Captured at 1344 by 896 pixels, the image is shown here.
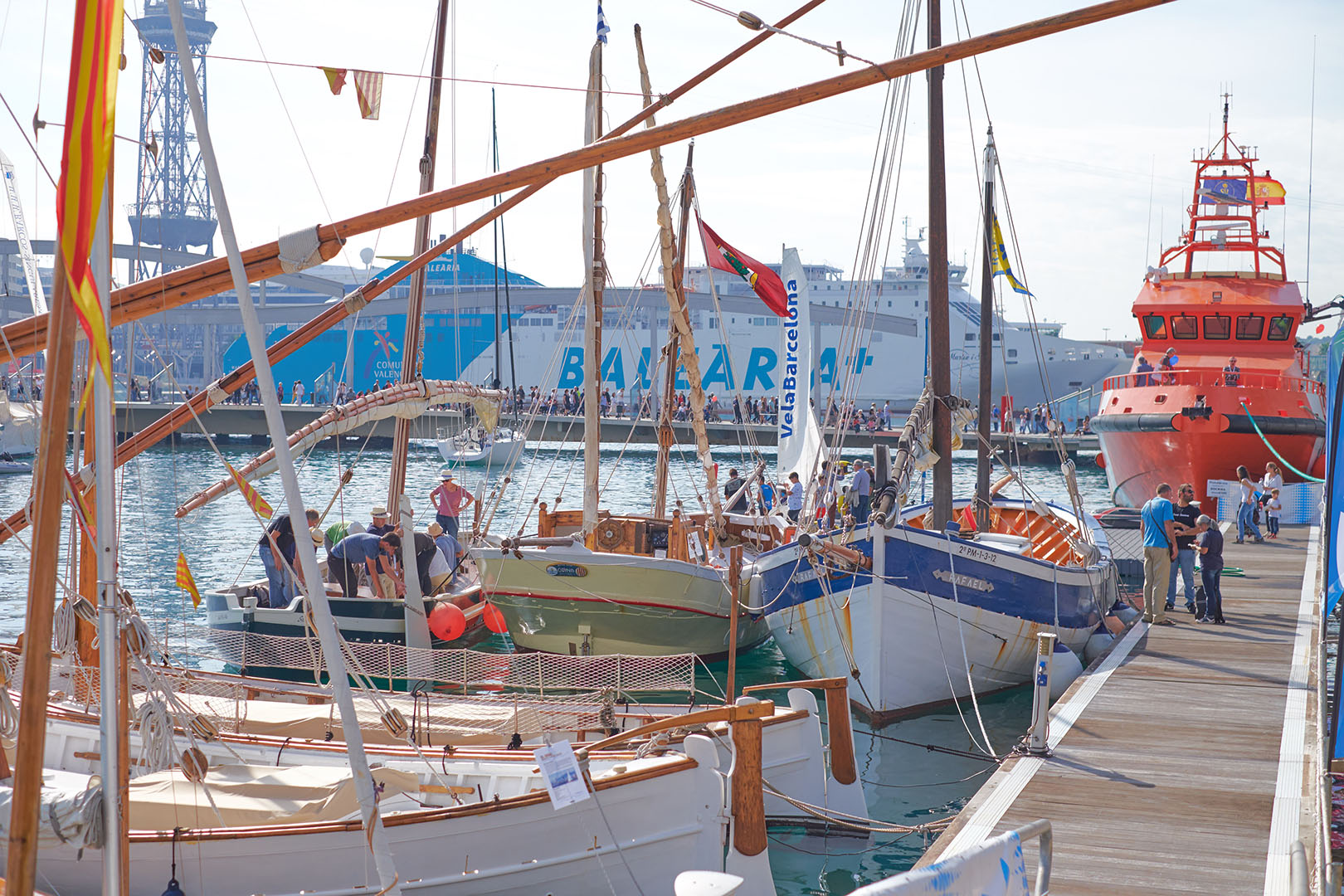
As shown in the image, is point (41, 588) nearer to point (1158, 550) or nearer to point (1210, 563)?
point (1158, 550)

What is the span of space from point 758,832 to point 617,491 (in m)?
34.2

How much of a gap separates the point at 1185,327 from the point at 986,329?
45.6 ft

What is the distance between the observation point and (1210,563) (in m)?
14.0

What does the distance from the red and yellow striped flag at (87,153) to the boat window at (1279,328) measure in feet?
99.9

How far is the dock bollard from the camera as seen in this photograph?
28.9ft

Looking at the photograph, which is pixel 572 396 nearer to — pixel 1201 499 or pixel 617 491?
pixel 617 491

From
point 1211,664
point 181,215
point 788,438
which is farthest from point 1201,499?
point 181,215

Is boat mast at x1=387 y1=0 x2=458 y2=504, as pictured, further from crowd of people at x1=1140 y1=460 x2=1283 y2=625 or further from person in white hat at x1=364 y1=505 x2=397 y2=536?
crowd of people at x1=1140 y1=460 x2=1283 y2=625

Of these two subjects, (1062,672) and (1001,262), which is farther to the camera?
(1001,262)

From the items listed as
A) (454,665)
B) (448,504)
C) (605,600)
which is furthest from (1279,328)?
(454,665)

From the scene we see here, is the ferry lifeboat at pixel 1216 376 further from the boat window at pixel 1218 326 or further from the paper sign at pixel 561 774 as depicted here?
the paper sign at pixel 561 774

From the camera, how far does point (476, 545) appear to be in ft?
49.9

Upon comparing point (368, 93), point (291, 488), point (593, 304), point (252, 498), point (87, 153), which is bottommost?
point (252, 498)

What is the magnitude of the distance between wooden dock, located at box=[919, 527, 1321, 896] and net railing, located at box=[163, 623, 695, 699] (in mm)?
2961
